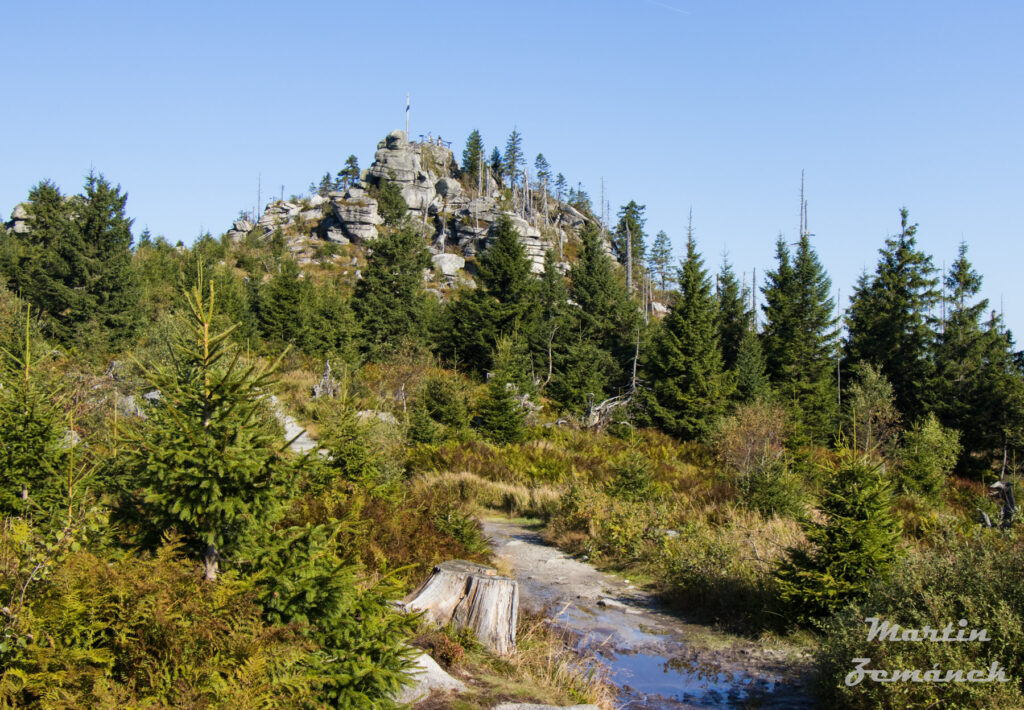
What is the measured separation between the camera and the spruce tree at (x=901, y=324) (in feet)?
117

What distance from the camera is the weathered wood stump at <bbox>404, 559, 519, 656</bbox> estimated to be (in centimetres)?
643

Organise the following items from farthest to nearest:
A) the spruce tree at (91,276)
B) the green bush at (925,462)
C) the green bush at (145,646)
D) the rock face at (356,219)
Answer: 1. the rock face at (356,219)
2. the spruce tree at (91,276)
3. the green bush at (925,462)
4. the green bush at (145,646)

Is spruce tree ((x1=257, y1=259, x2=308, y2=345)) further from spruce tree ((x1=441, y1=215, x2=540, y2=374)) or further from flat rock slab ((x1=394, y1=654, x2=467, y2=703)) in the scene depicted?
flat rock slab ((x1=394, y1=654, x2=467, y2=703))

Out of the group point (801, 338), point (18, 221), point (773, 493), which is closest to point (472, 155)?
point (18, 221)

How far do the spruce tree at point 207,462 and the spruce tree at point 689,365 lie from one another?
27.4 m

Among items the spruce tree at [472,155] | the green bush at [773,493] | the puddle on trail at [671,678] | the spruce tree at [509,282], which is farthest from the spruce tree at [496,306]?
the spruce tree at [472,155]

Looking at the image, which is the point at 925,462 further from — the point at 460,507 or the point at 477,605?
the point at 477,605

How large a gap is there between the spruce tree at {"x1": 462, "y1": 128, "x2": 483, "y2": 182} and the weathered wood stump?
8166 centimetres

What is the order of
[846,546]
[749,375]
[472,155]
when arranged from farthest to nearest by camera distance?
[472,155]
[749,375]
[846,546]

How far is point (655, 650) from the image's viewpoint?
7.55m

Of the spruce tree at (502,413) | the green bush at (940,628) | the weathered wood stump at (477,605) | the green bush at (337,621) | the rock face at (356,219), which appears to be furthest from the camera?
the rock face at (356,219)

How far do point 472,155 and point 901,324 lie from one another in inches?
2422

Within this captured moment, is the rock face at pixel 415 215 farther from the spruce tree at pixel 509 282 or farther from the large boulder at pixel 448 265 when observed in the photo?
the spruce tree at pixel 509 282

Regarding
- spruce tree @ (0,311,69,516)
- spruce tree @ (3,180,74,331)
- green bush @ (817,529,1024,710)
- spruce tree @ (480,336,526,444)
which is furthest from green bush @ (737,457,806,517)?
spruce tree @ (3,180,74,331)
